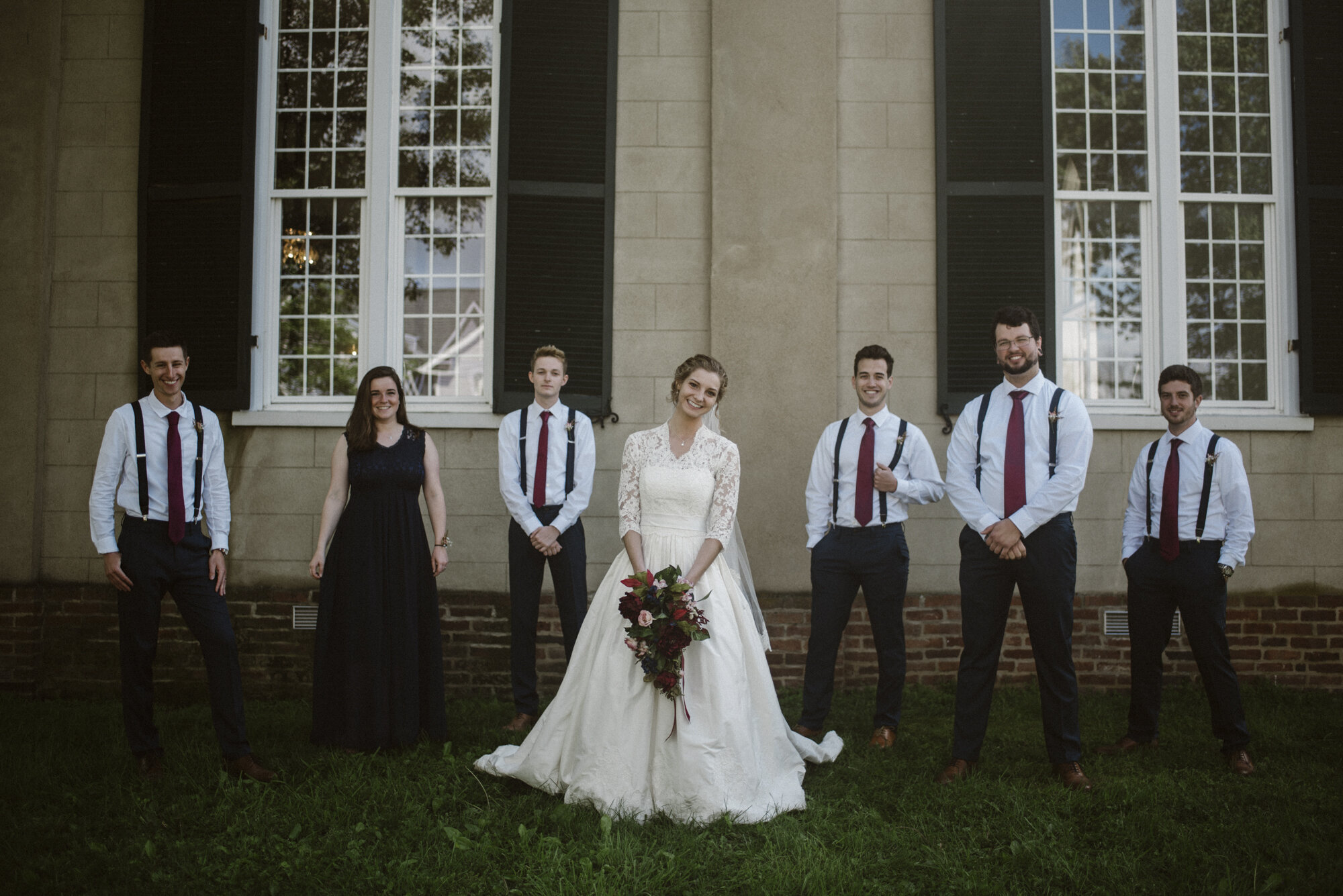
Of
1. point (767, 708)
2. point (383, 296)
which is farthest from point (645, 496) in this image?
point (383, 296)

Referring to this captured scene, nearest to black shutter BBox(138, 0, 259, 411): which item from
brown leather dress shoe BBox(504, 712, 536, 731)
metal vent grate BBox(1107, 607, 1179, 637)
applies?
brown leather dress shoe BBox(504, 712, 536, 731)

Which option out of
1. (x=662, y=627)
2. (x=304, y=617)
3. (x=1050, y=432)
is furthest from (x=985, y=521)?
(x=304, y=617)

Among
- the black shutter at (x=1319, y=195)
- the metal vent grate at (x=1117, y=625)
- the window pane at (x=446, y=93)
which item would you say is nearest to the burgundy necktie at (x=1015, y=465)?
the metal vent grate at (x=1117, y=625)

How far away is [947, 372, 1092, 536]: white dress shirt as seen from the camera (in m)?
4.16

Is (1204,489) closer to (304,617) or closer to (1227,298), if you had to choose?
(1227,298)

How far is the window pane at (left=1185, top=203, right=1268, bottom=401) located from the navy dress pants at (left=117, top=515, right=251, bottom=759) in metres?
6.54

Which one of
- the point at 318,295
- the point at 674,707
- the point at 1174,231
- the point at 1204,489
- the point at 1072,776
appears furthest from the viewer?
the point at 318,295

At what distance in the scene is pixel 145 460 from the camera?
439 cm

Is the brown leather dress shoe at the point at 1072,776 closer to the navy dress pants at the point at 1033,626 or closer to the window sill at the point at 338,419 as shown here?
the navy dress pants at the point at 1033,626

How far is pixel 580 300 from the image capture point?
6.27 m

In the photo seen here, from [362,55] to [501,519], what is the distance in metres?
3.60

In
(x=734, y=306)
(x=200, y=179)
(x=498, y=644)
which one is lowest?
(x=498, y=644)

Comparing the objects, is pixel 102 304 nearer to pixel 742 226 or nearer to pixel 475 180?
pixel 475 180

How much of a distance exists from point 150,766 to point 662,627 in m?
2.70
